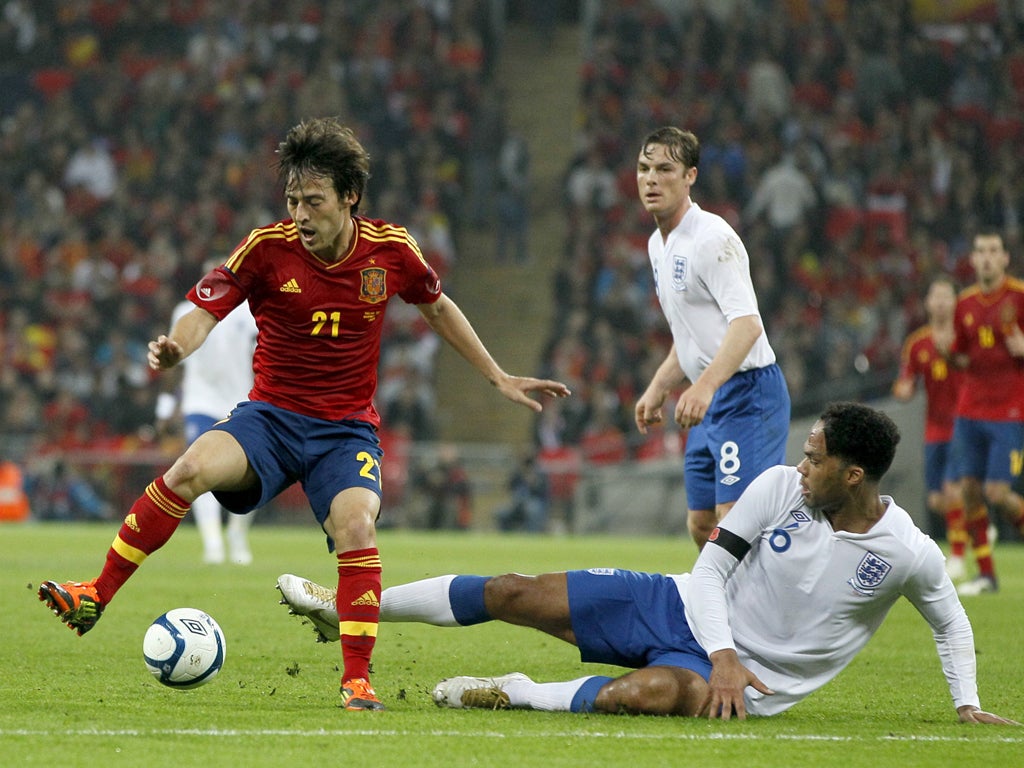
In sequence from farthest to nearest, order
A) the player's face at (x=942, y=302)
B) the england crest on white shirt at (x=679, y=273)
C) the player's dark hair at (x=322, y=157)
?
1. the player's face at (x=942, y=302)
2. the england crest on white shirt at (x=679, y=273)
3. the player's dark hair at (x=322, y=157)

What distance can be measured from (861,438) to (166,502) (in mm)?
2617

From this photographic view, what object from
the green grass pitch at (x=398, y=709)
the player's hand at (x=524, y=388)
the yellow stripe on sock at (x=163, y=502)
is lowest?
the green grass pitch at (x=398, y=709)

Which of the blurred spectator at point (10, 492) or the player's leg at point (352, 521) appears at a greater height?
the player's leg at point (352, 521)

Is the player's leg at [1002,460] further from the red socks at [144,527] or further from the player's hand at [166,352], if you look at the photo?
the player's hand at [166,352]

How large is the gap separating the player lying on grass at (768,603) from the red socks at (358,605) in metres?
0.34

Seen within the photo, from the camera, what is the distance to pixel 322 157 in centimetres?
602

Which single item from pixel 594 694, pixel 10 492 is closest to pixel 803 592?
pixel 594 694

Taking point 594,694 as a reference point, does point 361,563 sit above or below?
above

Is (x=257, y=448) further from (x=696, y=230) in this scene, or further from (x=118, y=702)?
(x=696, y=230)

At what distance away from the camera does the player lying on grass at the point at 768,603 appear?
5395 millimetres

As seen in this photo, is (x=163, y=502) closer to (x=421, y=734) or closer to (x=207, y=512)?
(x=421, y=734)

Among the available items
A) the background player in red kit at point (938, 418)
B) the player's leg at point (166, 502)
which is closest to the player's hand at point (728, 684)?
the player's leg at point (166, 502)

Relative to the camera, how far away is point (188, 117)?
2441cm

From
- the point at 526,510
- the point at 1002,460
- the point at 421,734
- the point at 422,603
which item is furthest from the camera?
the point at 526,510
